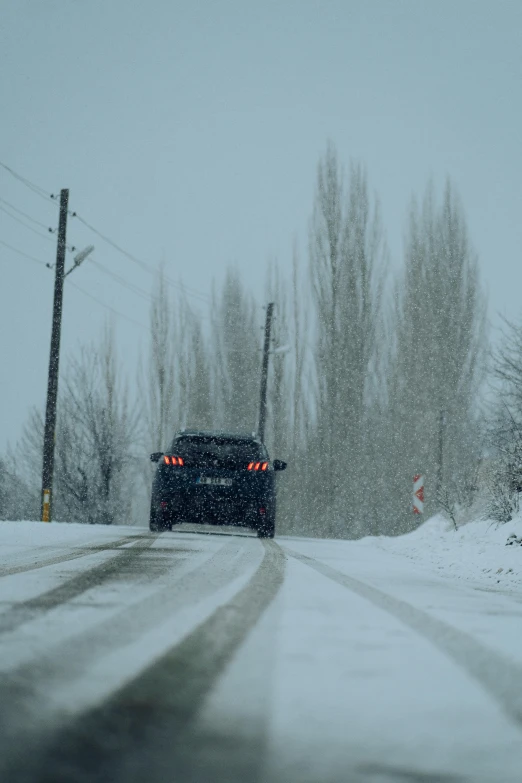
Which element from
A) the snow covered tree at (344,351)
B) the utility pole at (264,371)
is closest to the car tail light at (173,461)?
the utility pole at (264,371)

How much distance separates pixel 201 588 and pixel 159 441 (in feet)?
129

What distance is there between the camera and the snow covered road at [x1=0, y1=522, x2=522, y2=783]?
1868 millimetres

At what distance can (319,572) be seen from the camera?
23.4ft

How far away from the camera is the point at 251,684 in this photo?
2635 millimetres

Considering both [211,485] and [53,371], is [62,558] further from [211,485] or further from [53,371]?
[53,371]

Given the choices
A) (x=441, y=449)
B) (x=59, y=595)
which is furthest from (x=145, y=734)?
(x=441, y=449)

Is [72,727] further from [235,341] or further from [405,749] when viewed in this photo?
[235,341]

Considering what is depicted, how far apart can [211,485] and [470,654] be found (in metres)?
10.8

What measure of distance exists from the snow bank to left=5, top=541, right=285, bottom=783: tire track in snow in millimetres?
4720

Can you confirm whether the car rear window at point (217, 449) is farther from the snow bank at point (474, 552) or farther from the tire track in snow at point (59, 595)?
the tire track in snow at point (59, 595)

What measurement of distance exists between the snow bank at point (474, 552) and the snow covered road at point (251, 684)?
323 cm

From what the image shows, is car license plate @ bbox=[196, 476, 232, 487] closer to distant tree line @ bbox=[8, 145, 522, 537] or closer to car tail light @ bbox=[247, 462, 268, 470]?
car tail light @ bbox=[247, 462, 268, 470]

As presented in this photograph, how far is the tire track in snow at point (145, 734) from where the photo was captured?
1731 millimetres

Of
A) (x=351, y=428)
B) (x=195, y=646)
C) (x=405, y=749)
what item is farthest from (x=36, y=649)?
(x=351, y=428)
